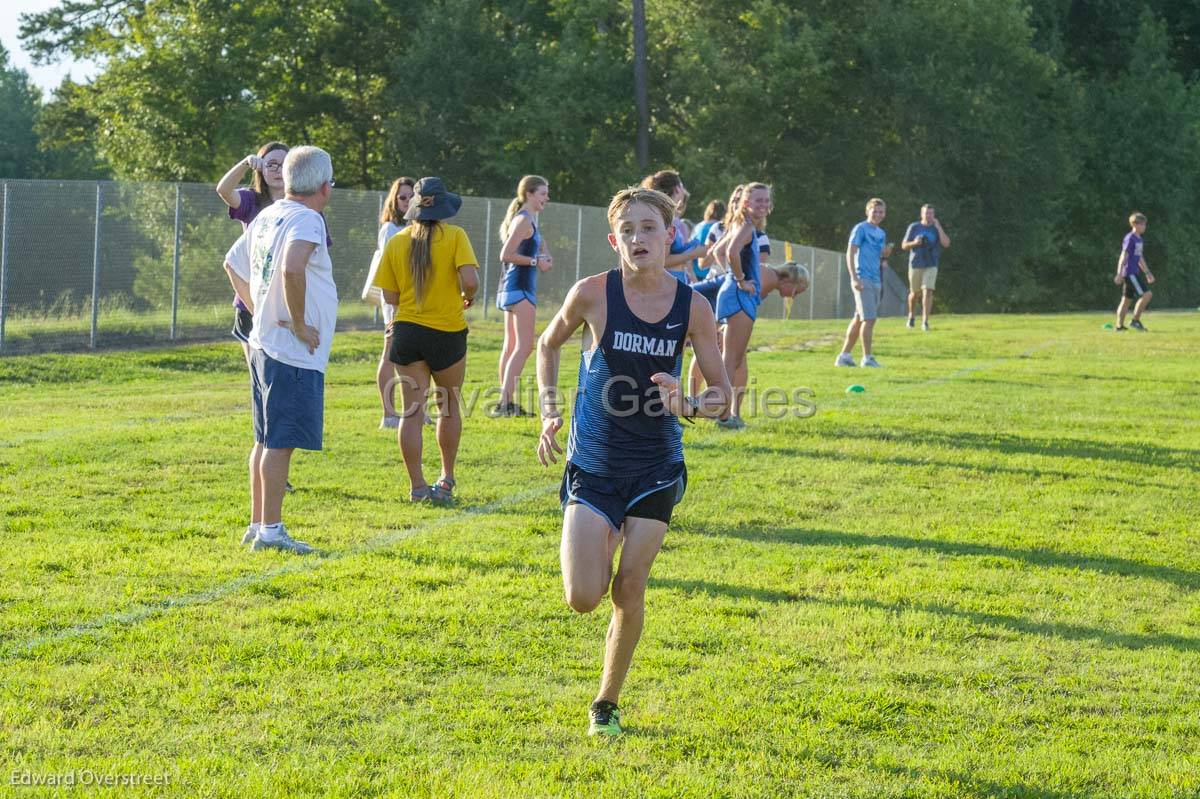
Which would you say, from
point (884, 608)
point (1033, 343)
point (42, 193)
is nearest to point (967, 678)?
point (884, 608)

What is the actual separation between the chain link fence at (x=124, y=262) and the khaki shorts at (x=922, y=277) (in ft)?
18.5

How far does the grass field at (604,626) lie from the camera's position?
4.49m

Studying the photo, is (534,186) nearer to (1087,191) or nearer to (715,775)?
(715,775)

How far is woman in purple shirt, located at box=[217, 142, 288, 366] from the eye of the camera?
27.1ft

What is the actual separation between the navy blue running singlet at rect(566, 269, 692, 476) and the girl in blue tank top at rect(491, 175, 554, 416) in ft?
22.1

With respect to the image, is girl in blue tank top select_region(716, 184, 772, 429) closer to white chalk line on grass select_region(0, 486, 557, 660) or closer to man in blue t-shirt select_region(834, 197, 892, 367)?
white chalk line on grass select_region(0, 486, 557, 660)

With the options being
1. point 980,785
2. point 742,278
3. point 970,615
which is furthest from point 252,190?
point 980,785

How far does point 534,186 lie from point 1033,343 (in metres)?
14.0

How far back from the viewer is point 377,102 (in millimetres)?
45500

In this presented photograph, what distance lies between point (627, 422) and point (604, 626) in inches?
58.9

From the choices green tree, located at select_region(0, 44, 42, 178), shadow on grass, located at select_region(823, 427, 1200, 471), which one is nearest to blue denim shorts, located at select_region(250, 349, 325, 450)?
shadow on grass, located at select_region(823, 427, 1200, 471)

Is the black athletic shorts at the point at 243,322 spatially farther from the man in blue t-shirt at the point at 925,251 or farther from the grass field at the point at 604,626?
the man in blue t-shirt at the point at 925,251

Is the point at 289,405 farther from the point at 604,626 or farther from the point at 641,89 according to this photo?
the point at 641,89

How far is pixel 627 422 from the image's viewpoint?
15.9 ft
